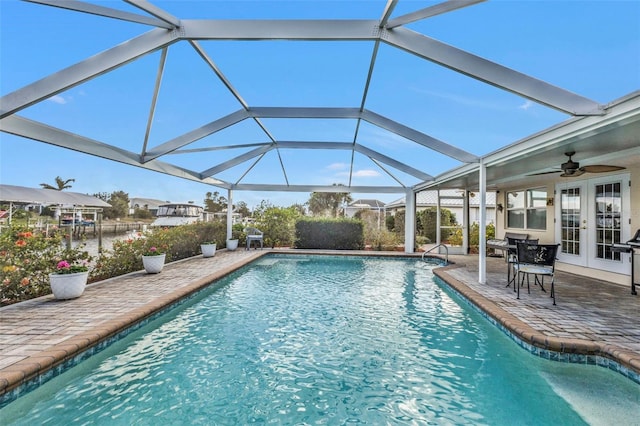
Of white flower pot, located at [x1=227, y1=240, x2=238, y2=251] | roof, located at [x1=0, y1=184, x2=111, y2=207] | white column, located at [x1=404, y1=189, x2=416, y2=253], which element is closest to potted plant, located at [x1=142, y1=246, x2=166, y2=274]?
roof, located at [x1=0, y1=184, x2=111, y2=207]

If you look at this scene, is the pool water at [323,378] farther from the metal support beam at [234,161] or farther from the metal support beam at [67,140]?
the metal support beam at [234,161]

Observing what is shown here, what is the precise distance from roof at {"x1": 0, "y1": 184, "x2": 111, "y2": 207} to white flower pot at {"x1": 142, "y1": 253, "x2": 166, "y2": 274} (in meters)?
4.74

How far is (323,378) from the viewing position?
305 cm

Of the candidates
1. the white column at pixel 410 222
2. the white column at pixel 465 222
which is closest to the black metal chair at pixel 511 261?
the white column at pixel 465 222

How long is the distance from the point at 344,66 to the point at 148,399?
558cm

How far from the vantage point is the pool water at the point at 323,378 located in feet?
8.16

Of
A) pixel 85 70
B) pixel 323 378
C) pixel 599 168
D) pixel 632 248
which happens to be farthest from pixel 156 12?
pixel 632 248

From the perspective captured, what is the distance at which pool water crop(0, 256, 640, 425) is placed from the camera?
8.16 feet

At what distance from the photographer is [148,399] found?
2.66 m

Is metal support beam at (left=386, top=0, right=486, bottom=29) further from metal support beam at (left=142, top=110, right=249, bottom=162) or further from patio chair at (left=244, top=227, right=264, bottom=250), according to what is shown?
patio chair at (left=244, top=227, right=264, bottom=250)

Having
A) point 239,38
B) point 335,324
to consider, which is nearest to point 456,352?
point 335,324

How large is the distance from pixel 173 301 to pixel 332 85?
16.6ft

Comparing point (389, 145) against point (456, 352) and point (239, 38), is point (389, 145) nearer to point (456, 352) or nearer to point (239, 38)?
point (239, 38)

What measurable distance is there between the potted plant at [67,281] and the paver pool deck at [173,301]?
0.43ft
